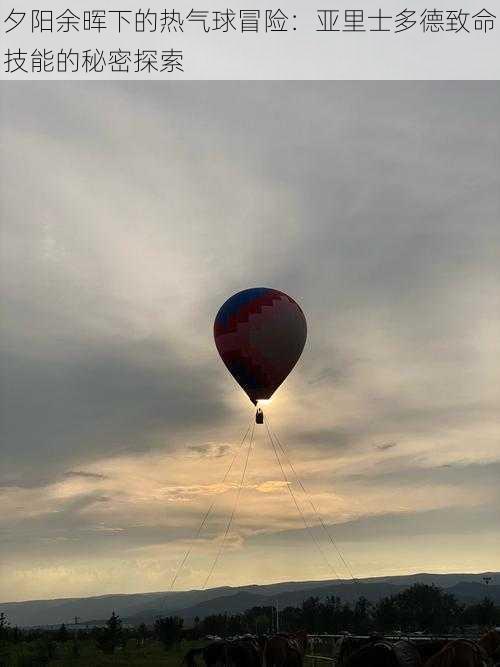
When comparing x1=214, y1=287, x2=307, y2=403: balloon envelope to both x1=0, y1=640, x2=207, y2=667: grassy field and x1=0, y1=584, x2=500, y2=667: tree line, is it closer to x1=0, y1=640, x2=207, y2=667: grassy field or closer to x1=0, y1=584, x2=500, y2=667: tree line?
x1=0, y1=640, x2=207, y2=667: grassy field

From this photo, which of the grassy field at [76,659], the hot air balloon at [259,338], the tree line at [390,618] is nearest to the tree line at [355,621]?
the tree line at [390,618]

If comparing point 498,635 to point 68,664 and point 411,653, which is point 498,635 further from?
point 68,664

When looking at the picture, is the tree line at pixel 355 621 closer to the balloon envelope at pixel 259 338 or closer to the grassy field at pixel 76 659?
the grassy field at pixel 76 659

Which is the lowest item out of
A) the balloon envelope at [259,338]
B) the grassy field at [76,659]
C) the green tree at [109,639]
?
the grassy field at [76,659]

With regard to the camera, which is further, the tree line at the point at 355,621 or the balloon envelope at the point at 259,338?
the tree line at the point at 355,621

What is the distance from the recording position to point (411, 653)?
2309 cm

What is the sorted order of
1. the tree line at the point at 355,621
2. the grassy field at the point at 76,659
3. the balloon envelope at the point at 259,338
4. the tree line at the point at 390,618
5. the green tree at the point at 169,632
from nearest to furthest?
the balloon envelope at the point at 259,338 < the grassy field at the point at 76,659 < the green tree at the point at 169,632 < the tree line at the point at 355,621 < the tree line at the point at 390,618

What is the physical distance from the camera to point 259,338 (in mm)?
36312

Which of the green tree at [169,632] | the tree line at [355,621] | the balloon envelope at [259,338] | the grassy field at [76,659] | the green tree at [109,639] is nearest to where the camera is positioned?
the balloon envelope at [259,338]

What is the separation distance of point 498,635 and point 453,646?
391 inches

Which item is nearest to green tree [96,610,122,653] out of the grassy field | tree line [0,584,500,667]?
the grassy field

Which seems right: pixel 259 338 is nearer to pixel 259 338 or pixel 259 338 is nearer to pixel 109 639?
pixel 259 338

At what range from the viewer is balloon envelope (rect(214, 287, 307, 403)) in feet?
120

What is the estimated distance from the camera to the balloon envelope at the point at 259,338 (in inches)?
1436
